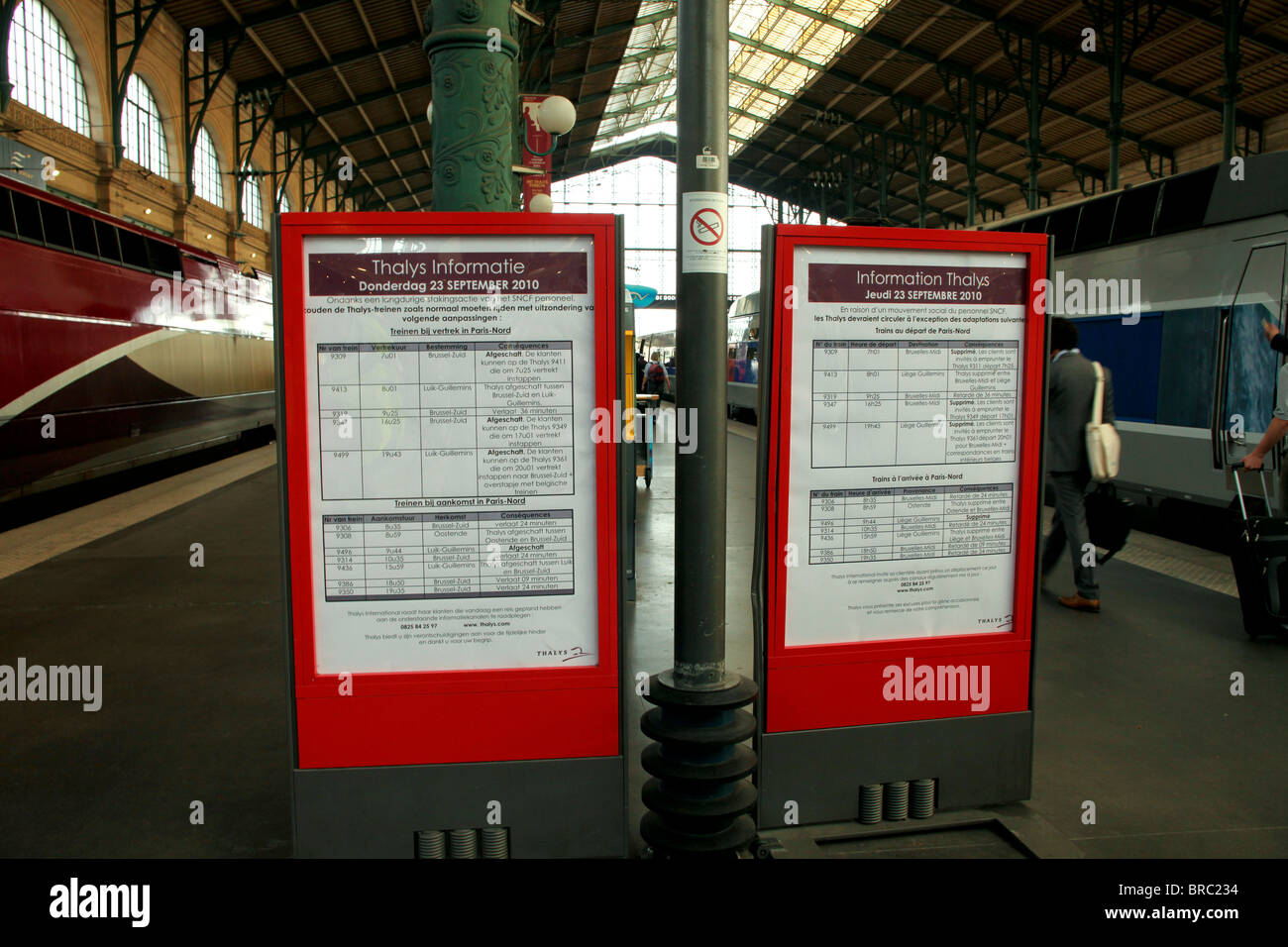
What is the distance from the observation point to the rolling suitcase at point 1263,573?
18.6ft

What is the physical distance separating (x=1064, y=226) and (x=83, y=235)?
38.9 ft

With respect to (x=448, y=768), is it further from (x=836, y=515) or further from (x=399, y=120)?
(x=399, y=120)

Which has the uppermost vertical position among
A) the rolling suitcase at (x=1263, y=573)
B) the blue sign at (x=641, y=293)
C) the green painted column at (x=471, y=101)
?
the green painted column at (x=471, y=101)

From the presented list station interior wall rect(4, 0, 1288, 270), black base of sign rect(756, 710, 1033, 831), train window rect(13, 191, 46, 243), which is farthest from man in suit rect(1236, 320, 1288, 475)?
station interior wall rect(4, 0, 1288, 270)

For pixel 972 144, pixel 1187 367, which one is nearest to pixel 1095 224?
pixel 1187 367

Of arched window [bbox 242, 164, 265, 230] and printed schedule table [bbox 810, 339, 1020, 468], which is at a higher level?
arched window [bbox 242, 164, 265, 230]

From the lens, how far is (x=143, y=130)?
2355 centimetres

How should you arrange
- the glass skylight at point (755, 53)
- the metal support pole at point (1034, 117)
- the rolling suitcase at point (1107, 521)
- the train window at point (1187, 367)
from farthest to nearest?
1. the glass skylight at point (755, 53)
2. the metal support pole at point (1034, 117)
3. the train window at point (1187, 367)
4. the rolling suitcase at point (1107, 521)

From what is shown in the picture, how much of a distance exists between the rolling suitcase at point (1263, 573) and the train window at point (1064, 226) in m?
6.20

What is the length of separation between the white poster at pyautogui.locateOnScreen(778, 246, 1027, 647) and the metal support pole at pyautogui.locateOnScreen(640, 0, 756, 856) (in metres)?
0.51

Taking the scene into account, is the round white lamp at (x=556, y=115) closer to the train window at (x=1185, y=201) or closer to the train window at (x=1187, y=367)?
the train window at (x=1185, y=201)

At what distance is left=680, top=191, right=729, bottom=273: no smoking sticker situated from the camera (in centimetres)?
287

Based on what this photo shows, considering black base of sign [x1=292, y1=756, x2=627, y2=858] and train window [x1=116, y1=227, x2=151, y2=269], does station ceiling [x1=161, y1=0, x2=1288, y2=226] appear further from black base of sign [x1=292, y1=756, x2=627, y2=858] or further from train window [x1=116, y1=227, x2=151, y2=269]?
black base of sign [x1=292, y1=756, x2=627, y2=858]

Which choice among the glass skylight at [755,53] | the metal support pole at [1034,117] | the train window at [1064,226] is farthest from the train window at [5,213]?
the metal support pole at [1034,117]
